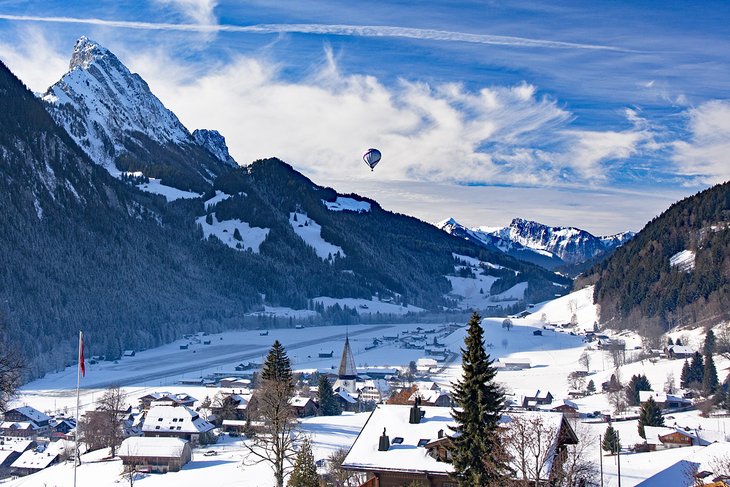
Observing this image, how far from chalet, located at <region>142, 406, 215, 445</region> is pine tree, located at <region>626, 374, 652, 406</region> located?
2149 inches

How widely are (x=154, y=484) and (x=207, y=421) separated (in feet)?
75.9

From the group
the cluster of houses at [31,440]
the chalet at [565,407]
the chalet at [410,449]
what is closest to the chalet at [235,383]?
the cluster of houses at [31,440]

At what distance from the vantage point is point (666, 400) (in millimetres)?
100750

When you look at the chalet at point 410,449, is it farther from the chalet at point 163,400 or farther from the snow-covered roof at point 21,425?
the snow-covered roof at point 21,425

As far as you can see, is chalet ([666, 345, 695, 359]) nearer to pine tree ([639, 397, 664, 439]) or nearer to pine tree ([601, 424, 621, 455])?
pine tree ([639, 397, 664, 439])

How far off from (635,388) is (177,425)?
196 ft

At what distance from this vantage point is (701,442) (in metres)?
72.6

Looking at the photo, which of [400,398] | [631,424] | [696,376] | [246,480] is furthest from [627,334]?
[246,480]

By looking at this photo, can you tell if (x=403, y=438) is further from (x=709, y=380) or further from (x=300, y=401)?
(x=709, y=380)

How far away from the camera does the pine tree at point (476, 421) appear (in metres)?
33.9

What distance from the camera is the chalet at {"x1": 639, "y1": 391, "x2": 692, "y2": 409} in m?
99.8

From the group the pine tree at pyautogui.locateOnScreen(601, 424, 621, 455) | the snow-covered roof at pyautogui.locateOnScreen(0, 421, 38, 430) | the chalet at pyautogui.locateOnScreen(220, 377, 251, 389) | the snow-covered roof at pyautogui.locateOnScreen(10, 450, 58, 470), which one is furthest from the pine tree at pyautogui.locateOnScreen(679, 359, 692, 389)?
the snow-covered roof at pyautogui.locateOnScreen(0, 421, 38, 430)

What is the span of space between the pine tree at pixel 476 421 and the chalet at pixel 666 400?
7122cm

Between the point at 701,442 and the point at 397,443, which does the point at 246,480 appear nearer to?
the point at 397,443
